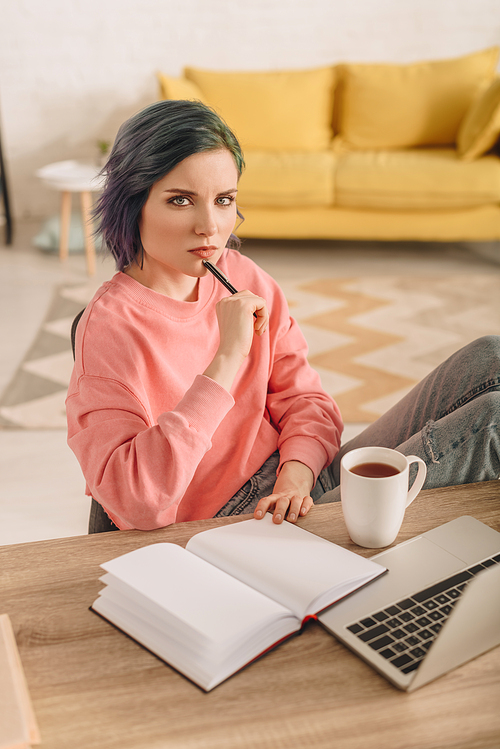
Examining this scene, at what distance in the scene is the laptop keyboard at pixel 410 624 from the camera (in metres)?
0.60

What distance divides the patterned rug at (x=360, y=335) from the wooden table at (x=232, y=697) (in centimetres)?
165

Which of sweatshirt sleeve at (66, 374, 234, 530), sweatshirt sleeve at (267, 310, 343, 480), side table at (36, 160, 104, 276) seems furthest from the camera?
side table at (36, 160, 104, 276)

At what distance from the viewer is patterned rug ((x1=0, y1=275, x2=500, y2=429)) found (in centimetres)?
237

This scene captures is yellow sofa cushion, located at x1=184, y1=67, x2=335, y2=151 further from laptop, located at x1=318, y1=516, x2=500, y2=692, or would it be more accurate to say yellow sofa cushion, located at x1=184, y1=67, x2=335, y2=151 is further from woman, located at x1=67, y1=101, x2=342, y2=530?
laptop, located at x1=318, y1=516, x2=500, y2=692

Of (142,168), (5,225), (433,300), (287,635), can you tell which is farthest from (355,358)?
(5,225)

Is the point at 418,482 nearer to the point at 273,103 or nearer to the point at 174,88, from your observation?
the point at 174,88

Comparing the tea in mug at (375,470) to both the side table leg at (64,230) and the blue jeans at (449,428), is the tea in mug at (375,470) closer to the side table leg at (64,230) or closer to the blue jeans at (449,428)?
the blue jeans at (449,428)

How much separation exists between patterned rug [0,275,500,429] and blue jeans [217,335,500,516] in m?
1.14

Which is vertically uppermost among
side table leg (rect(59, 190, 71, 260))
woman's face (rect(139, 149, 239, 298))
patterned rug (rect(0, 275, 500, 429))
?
woman's face (rect(139, 149, 239, 298))

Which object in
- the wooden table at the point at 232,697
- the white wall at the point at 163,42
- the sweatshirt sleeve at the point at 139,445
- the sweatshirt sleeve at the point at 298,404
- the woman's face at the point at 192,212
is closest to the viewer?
the wooden table at the point at 232,697

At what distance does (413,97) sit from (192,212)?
3421 mm

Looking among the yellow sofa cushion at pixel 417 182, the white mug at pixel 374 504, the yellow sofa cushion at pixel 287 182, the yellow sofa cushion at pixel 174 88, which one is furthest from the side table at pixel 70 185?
the white mug at pixel 374 504

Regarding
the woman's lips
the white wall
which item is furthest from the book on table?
the white wall

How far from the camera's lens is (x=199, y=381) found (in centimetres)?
88
